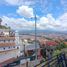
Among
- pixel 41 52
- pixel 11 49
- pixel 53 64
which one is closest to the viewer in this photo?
pixel 53 64

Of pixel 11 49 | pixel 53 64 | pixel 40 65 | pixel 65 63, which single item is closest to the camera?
pixel 40 65

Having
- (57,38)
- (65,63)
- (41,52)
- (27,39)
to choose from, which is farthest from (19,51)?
(65,63)

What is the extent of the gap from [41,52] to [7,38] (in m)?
3.53

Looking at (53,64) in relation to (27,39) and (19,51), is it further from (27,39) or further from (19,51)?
(27,39)

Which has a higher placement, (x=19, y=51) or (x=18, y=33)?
(x=18, y=33)

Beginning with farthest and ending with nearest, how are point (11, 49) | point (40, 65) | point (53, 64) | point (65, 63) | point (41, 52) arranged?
point (11, 49)
point (41, 52)
point (65, 63)
point (53, 64)
point (40, 65)

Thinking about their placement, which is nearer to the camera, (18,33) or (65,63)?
(65,63)

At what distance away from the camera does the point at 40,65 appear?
264cm

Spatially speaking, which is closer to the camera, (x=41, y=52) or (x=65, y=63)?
(x=65, y=63)

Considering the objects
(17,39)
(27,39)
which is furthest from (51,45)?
(27,39)

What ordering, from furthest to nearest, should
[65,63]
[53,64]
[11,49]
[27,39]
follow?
[27,39] → [11,49] → [65,63] → [53,64]

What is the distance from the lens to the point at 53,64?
11.2 ft

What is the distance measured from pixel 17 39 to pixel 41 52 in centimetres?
341

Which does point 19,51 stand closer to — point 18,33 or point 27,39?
point 18,33
